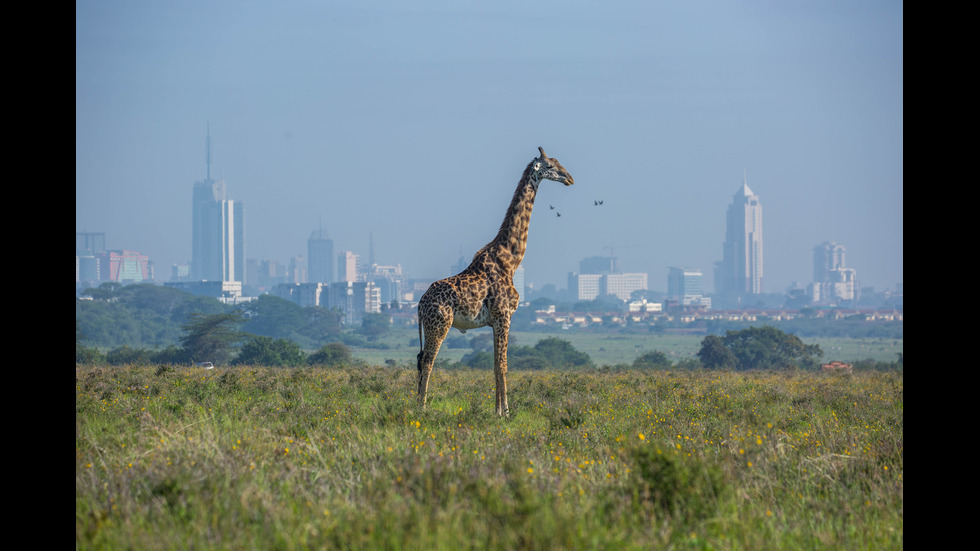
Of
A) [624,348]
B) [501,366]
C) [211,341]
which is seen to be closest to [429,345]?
[501,366]

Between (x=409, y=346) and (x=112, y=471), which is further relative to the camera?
(x=409, y=346)

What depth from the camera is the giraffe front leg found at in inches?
480

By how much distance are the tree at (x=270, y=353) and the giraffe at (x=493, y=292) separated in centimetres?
4397

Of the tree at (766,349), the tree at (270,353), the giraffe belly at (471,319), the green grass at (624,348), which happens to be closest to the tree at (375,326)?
the green grass at (624,348)

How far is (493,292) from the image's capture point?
41.4 feet

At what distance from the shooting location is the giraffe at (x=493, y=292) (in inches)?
487

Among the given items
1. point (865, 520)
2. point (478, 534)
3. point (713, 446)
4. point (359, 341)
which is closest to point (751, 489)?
point (865, 520)

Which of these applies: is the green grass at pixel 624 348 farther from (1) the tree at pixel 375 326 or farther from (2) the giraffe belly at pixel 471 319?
(2) the giraffe belly at pixel 471 319

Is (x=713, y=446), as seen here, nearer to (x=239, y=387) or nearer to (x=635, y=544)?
(x=635, y=544)

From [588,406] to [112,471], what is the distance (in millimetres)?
8237

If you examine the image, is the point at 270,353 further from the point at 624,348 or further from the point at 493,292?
the point at 624,348
